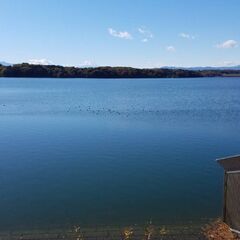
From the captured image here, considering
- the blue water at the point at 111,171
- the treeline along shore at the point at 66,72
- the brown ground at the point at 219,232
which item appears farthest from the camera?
the treeline along shore at the point at 66,72

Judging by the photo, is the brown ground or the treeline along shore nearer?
the brown ground

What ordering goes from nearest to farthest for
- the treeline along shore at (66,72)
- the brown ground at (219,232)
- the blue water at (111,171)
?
the brown ground at (219,232) → the blue water at (111,171) → the treeline along shore at (66,72)

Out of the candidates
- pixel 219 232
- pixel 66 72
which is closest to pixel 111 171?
pixel 219 232

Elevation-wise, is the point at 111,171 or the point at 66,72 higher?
the point at 66,72

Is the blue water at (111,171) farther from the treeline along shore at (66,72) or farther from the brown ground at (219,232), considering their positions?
the treeline along shore at (66,72)

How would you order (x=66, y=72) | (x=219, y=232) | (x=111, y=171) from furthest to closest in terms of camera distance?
(x=66, y=72) < (x=111, y=171) < (x=219, y=232)

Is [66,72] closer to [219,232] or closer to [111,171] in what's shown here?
[111,171]

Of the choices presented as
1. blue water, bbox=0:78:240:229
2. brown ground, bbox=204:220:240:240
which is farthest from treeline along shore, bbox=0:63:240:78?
brown ground, bbox=204:220:240:240

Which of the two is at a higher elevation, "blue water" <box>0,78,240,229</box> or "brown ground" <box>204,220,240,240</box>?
"brown ground" <box>204,220,240,240</box>

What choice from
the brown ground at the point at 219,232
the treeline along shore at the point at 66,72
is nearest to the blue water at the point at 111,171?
the brown ground at the point at 219,232

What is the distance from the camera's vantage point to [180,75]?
190 m

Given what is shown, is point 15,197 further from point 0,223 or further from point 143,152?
point 143,152

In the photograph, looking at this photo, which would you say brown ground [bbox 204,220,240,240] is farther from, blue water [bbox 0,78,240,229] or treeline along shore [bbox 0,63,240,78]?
treeline along shore [bbox 0,63,240,78]

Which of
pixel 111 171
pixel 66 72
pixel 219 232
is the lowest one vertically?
pixel 111 171
